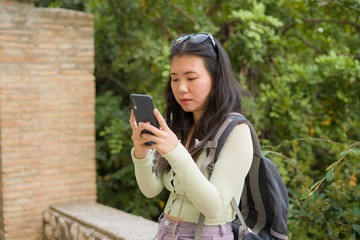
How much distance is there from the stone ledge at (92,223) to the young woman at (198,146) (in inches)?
60.8

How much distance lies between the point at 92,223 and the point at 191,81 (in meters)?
2.52

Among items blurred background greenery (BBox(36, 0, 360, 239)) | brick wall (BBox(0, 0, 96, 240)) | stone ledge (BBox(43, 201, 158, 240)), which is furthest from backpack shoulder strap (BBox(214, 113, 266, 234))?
brick wall (BBox(0, 0, 96, 240))

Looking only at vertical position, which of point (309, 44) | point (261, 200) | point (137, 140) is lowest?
point (261, 200)

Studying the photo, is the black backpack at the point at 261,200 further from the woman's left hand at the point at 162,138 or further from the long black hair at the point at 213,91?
the woman's left hand at the point at 162,138

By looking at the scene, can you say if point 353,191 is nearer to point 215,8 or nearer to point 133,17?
point 215,8

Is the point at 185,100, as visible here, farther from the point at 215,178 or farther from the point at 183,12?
the point at 183,12

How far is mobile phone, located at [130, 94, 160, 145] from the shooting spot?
1.68m

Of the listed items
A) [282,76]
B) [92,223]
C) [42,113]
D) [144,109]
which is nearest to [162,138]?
[144,109]

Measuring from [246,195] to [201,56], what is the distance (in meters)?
0.68

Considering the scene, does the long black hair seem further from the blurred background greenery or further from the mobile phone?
the blurred background greenery

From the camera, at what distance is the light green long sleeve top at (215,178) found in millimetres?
1563

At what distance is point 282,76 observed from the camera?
15.8ft

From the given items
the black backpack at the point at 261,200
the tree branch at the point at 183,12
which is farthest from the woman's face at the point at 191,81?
the tree branch at the point at 183,12

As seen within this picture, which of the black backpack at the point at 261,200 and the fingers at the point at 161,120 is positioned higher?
the fingers at the point at 161,120
